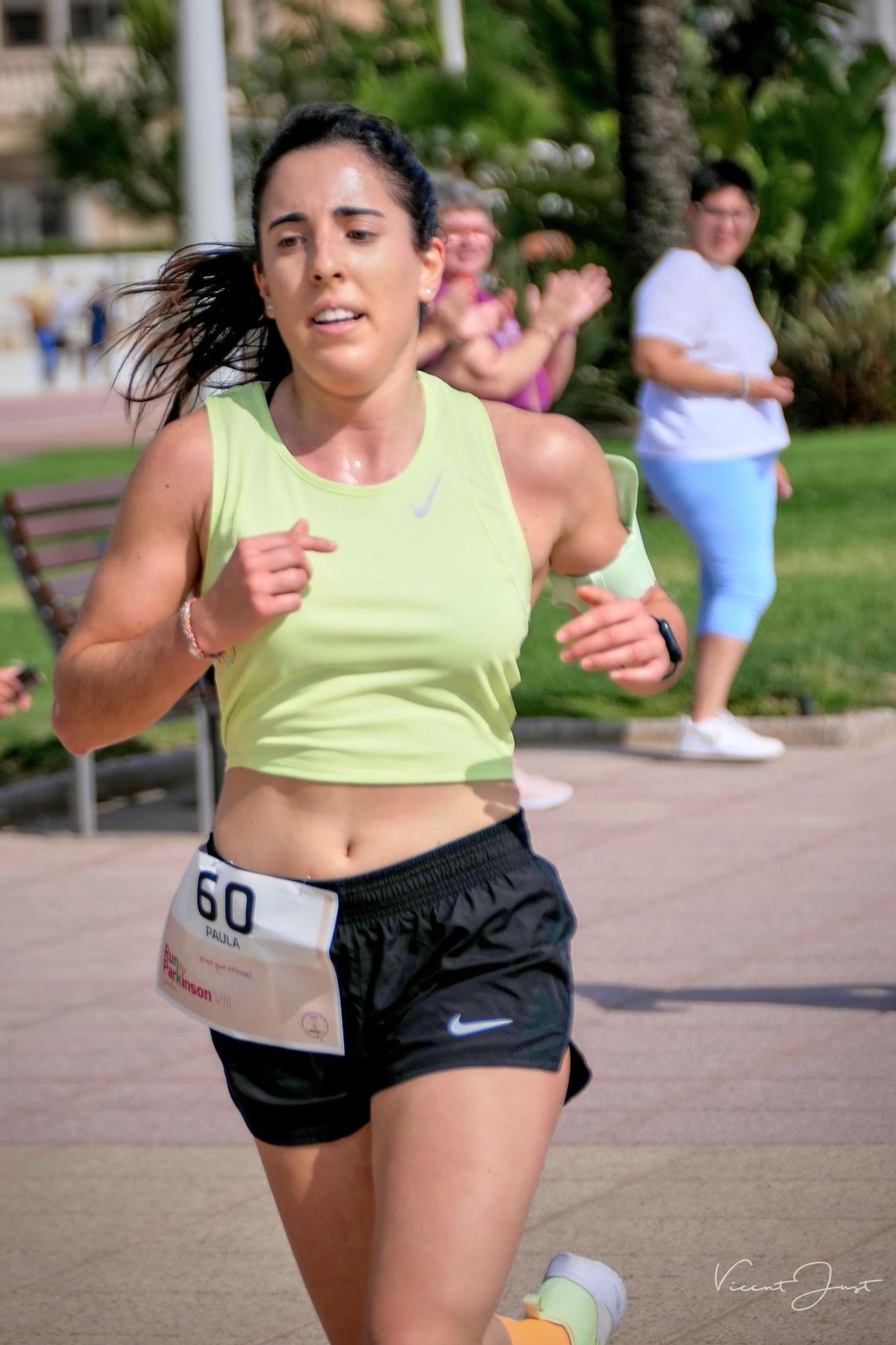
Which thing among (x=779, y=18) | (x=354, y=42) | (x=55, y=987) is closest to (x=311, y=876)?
(x=55, y=987)

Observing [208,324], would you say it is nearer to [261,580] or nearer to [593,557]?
[593,557]

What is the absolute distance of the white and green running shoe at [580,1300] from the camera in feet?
10.5

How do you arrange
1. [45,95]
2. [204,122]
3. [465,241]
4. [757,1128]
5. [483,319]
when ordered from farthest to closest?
[45,95]
[204,122]
[483,319]
[465,241]
[757,1128]

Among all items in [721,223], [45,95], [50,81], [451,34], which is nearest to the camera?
[721,223]

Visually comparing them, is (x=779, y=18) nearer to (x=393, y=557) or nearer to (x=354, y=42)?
(x=354, y=42)

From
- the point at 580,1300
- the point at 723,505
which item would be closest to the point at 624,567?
the point at 580,1300

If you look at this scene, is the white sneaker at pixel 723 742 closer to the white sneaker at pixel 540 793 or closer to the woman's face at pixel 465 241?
the white sneaker at pixel 540 793

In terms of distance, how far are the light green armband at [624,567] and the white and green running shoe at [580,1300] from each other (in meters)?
1.04

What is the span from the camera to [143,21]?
44.2 m

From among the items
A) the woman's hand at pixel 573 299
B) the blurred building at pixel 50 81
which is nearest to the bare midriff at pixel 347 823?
the woman's hand at pixel 573 299

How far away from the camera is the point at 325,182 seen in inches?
115

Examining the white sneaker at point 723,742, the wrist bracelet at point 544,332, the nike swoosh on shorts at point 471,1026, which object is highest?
the wrist bracelet at point 544,332

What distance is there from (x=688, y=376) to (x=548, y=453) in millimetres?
5076

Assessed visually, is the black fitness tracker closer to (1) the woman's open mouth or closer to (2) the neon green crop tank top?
(2) the neon green crop tank top
